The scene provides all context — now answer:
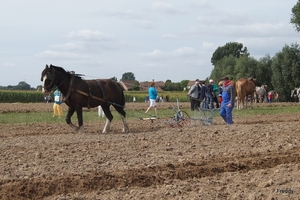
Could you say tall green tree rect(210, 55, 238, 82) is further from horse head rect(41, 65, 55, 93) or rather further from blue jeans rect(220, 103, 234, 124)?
horse head rect(41, 65, 55, 93)

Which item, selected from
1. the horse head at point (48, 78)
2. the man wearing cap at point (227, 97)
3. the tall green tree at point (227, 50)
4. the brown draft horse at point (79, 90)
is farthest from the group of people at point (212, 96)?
the tall green tree at point (227, 50)

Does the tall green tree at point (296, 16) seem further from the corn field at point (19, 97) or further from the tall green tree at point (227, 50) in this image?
the tall green tree at point (227, 50)

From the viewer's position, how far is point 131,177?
9.55 m

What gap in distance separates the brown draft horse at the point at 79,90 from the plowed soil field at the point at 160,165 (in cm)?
196

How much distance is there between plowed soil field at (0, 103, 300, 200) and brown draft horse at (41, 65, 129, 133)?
6.44 ft

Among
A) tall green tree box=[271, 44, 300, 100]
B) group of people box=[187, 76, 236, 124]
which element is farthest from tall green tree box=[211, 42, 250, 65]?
group of people box=[187, 76, 236, 124]

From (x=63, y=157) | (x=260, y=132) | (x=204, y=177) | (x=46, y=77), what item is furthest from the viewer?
(x=46, y=77)

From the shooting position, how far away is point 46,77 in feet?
54.4

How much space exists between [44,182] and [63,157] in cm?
236

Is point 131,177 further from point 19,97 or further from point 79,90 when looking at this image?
point 19,97

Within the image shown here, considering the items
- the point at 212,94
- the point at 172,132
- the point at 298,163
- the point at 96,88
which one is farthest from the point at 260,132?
the point at 212,94

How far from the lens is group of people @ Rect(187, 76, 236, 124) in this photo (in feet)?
58.4

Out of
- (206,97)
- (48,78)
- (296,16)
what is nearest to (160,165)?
(48,78)

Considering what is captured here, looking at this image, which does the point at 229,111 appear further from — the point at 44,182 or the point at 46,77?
the point at 44,182
